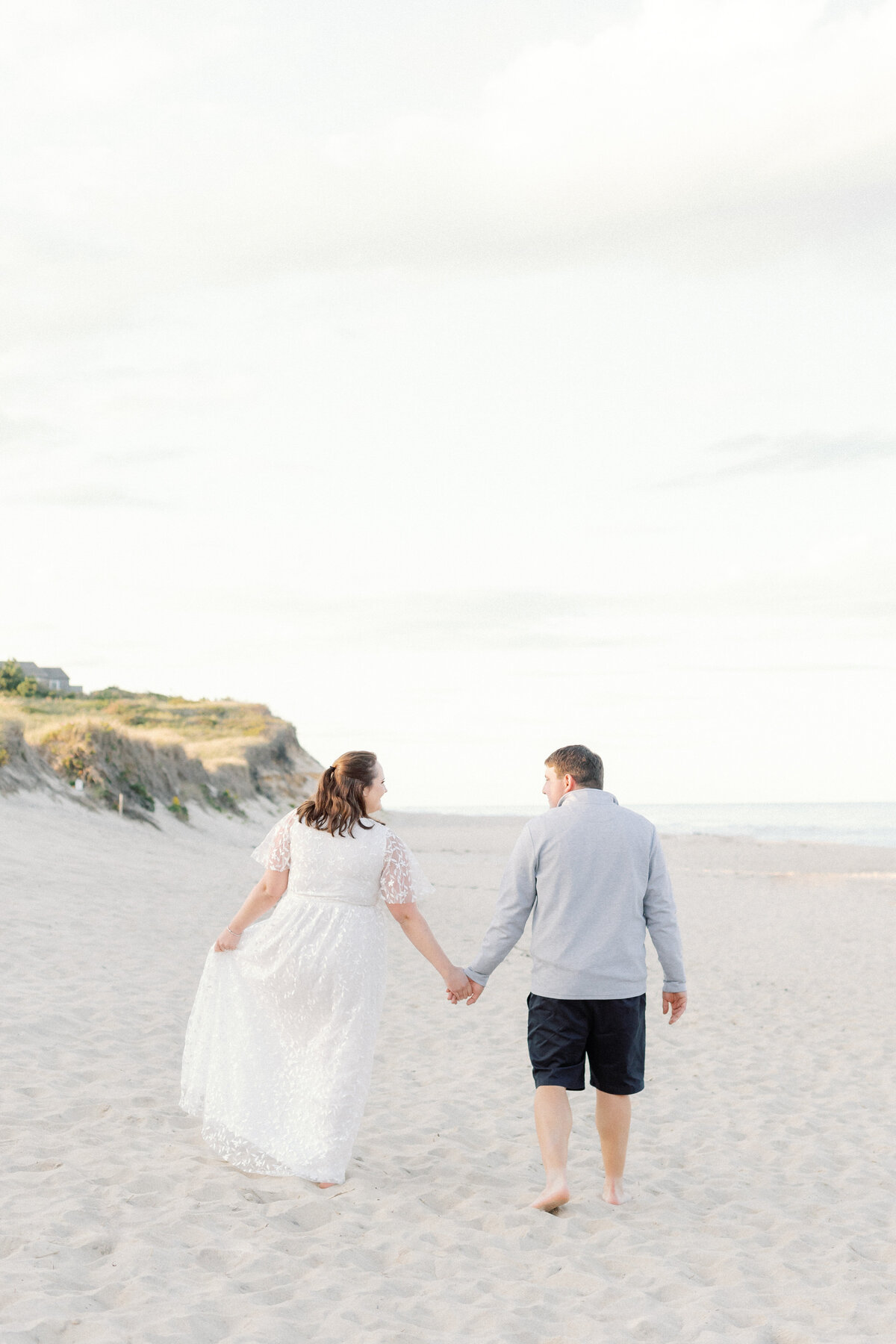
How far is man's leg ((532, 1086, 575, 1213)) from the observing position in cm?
474

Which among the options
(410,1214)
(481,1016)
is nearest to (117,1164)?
(410,1214)

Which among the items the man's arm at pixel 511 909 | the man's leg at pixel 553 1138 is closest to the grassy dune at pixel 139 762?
the man's arm at pixel 511 909

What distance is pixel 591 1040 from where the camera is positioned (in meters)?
4.71

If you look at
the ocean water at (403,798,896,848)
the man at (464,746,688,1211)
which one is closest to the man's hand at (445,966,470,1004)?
the man at (464,746,688,1211)

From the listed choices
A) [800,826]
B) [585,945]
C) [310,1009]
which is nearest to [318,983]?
[310,1009]

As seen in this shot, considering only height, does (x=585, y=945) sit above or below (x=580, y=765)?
below

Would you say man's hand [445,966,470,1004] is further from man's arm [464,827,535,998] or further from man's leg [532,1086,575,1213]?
man's leg [532,1086,575,1213]

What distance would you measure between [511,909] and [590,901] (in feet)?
1.26

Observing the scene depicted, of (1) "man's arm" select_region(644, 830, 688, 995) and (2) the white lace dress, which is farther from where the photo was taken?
(2) the white lace dress

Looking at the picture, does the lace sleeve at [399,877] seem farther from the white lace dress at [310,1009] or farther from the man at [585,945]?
the man at [585,945]

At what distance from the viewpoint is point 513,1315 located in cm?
388

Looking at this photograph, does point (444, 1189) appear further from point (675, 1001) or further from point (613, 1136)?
point (675, 1001)

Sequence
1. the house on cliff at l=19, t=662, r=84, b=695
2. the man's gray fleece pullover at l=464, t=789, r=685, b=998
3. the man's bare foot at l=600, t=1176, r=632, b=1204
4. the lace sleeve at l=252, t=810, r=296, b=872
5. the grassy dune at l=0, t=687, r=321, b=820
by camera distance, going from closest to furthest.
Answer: the man's gray fleece pullover at l=464, t=789, r=685, b=998
the lace sleeve at l=252, t=810, r=296, b=872
the man's bare foot at l=600, t=1176, r=632, b=1204
the grassy dune at l=0, t=687, r=321, b=820
the house on cliff at l=19, t=662, r=84, b=695

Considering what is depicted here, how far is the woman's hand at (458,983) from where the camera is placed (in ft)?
16.1
